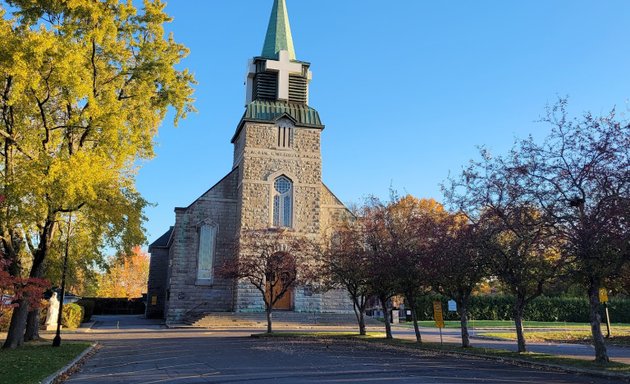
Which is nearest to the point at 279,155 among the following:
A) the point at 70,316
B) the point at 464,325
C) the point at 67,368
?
Result: the point at 70,316

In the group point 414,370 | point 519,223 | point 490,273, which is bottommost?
point 414,370

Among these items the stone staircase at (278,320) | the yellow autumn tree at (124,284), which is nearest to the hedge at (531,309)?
the stone staircase at (278,320)

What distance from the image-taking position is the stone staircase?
106 feet

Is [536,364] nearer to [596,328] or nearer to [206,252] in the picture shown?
[596,328]

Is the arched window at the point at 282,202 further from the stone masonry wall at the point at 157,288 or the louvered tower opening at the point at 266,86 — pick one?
the stone masonry wall at the point at 157,288

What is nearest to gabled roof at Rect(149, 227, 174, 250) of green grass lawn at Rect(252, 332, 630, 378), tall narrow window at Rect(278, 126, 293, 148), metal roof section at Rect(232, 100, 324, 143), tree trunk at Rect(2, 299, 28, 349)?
metal roof section at Rect(232, 100, 324, 143)

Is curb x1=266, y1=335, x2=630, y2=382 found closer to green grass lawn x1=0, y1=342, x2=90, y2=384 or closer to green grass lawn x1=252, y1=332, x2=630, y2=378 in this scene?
green grass lawn x1=252, y1=332, x2=630, y2=378

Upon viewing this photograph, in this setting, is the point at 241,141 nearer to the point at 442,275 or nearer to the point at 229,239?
the point at 229,239

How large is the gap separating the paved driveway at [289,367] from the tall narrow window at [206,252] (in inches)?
617

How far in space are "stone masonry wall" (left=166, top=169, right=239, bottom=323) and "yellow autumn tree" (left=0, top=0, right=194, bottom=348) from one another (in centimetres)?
1369

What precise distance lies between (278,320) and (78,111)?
64.1 ft

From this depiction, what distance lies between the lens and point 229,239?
1439 inches

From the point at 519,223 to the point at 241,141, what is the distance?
27.1m

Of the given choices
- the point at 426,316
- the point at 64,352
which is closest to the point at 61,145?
the point at 64,352
